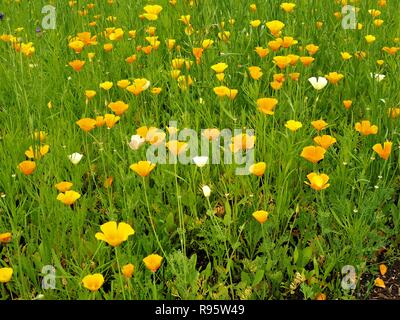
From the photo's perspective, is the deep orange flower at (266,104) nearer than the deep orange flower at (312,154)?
No

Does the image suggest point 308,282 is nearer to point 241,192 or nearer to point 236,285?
point 236,285

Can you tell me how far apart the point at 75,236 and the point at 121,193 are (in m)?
0.31

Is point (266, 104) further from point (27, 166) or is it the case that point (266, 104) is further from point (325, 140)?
point (27, 166)

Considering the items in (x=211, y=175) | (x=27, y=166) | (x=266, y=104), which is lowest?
(x=211, y=175)

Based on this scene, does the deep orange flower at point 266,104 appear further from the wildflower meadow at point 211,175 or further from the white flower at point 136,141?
the white flower at point 136,141

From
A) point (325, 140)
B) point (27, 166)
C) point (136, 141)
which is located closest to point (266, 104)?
point (325, 140)

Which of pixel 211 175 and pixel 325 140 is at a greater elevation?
pixel 325 140

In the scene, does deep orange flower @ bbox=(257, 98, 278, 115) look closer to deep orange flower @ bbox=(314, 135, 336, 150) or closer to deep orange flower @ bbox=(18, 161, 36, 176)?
deep orange flower @ bbox=(314, 135, 336, 150)

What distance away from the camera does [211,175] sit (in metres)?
2.21

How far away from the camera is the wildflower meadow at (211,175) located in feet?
5.76

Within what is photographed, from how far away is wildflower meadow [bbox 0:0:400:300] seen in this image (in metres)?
1.76

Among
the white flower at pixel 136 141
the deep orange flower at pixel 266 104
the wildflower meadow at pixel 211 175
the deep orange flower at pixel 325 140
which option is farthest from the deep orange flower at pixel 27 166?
the deep orange flower at pixel 325 140

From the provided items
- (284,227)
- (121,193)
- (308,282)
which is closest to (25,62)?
(121,193)

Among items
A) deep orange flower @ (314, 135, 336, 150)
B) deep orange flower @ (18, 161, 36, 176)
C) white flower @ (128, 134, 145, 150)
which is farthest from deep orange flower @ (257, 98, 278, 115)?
deep orange flower @ (18, 161, 36, 176)
